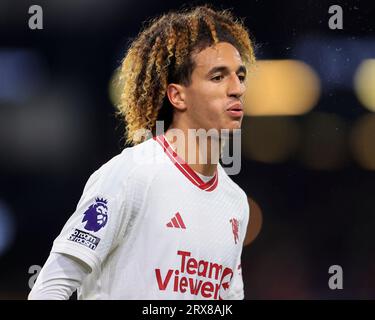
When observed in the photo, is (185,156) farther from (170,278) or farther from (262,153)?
(262,153)

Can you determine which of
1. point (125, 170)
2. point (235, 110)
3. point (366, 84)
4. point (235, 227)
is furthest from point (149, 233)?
point (366, 84)

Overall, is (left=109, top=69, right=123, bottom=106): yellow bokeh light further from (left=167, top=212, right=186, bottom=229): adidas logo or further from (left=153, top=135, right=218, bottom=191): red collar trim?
(left=167, top=212, right=186, bottom=229): adidas logo

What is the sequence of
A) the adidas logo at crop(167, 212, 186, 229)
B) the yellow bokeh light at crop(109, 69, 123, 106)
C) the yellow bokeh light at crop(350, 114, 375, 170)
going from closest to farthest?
the adidas logo at crop(167, 212, 186, 229)
the yellow bokeh light at crop(109, 69, 123, 106)
the yellow bokeh light at crop(350, 114, 375, 170)

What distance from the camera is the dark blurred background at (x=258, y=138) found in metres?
5.85

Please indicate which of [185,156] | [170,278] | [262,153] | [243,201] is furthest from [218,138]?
[262,153]

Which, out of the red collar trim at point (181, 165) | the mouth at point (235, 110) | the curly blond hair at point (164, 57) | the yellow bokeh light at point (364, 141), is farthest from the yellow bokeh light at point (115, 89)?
the mouth at point (235, 110)

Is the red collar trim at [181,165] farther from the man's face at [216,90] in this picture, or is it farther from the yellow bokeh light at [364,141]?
the yellow bokeh light at [364,141]

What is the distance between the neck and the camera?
10.9 ft

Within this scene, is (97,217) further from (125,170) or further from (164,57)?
(164,57)

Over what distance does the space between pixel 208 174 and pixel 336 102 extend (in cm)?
285

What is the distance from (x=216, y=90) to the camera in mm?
3279

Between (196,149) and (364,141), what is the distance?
3.01 meters

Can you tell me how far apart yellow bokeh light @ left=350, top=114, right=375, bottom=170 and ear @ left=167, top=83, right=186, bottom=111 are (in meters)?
2.89

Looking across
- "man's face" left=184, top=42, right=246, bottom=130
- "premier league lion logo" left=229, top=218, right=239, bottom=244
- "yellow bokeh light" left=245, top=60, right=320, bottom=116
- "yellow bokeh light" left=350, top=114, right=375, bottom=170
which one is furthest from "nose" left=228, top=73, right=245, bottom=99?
"yellow bokeh light" left=350, top=114, right=375, bottom=170
